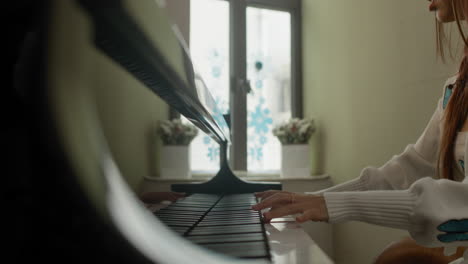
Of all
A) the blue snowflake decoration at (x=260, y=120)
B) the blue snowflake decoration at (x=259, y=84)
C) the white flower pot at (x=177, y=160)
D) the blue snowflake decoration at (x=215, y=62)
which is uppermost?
the blue snowflake decoration at (x=259, y=84)

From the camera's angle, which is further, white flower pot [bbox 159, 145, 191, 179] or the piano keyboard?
white flower pot [bbox 159, 145, 191, 179]

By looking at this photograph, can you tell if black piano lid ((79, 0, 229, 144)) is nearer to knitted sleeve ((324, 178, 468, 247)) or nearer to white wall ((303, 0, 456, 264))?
knitted sleeve ((324, 178, 468, 247))

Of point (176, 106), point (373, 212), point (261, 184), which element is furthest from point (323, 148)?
point (176, 106)

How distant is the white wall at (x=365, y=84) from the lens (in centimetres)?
123

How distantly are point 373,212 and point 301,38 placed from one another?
1.49m

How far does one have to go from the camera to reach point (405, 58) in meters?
1.30

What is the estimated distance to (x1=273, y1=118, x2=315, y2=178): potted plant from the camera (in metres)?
1.82

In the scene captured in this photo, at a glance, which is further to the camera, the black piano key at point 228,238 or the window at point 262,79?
the window at point 262,79

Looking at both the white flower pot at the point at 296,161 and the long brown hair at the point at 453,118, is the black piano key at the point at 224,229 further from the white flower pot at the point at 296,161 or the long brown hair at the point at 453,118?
the white flower pot at the point at 296,161

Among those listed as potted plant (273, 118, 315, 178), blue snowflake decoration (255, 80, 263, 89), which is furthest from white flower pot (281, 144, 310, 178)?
blue snowflake decoration (255, 80, 263, 89)

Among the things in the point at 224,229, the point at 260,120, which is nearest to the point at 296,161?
the point at 260,120

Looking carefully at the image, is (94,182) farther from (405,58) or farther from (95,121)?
(405,58)

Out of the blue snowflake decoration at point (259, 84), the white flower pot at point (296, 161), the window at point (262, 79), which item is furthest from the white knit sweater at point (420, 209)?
the blue snowflake decoration at point (259, 84)

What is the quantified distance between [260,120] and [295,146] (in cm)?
34
